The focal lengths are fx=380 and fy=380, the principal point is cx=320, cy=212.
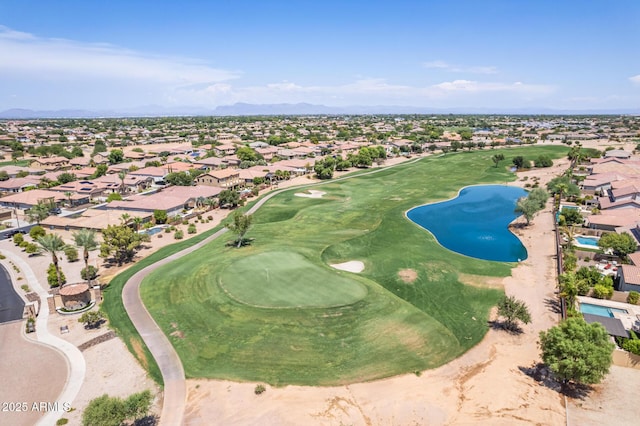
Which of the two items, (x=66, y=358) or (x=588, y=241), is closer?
(x=66, y=358)

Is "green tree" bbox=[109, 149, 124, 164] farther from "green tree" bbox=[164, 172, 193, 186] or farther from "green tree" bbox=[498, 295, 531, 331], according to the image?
"green tree" bbox=[498, 295, 531, 331]

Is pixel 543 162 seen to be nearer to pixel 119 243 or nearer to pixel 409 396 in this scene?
pixel 409 396

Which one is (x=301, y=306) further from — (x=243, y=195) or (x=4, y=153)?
(x=4, y=153)

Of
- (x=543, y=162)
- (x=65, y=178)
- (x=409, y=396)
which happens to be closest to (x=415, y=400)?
(x=409, y=396)

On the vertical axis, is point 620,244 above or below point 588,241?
above

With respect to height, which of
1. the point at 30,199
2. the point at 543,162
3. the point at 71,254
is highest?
the point at 543,162

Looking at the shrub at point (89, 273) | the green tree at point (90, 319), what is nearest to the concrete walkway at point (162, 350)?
the green tree at point (90, 319)
